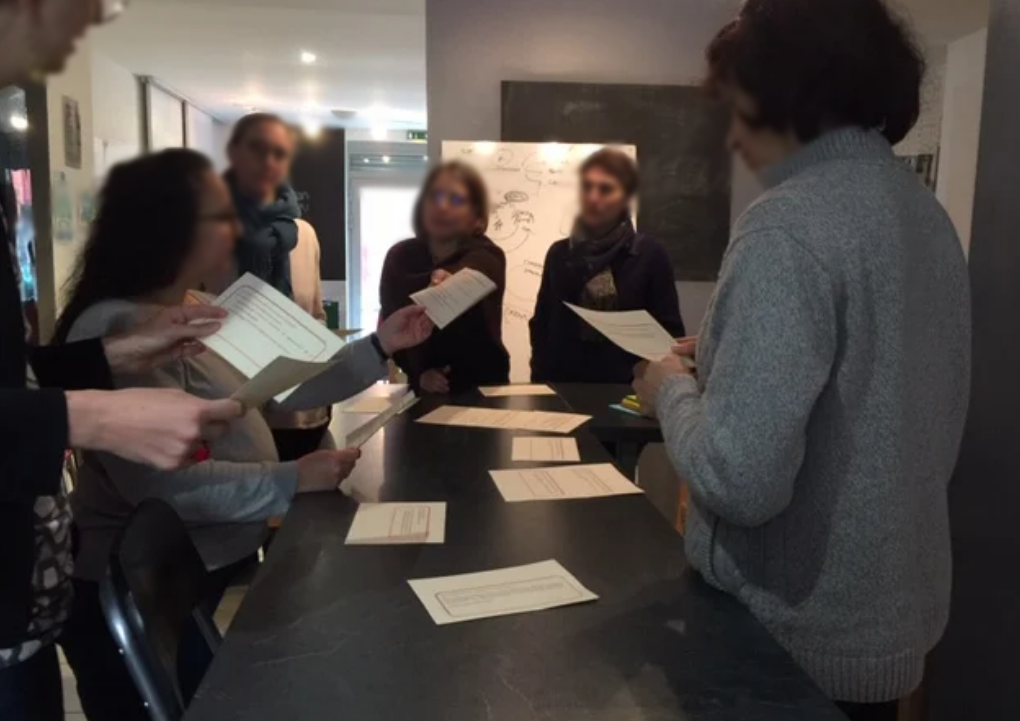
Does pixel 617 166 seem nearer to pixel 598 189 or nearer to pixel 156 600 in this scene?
pixel 598 189

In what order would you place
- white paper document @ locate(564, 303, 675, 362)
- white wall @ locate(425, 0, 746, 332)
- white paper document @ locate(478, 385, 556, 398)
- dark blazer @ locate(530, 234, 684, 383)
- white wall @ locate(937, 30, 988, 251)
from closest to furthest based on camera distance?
1. white paper document @ locate(564, 303, 675, 362)
2. dark blazer @ locate(530, 234, 684, 383)
3. white paper document @ locate(478, 385, 556, 398)
4. white wall @ locate(425, 0, 746, 332)
5. white wall @ locate(937, 30, 988, 251)

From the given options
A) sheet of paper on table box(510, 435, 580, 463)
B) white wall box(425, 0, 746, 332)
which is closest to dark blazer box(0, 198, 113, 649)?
sheet of paper on table box(510, 435, 580, 463)

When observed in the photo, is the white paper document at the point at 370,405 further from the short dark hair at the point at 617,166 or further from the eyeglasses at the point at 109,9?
the eyeglasses at the point at 109,9

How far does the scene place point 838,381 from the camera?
0.78 m

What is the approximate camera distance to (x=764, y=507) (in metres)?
0.77

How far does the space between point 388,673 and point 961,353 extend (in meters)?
0.64

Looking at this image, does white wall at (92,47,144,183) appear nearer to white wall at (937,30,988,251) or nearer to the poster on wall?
the poster on wall

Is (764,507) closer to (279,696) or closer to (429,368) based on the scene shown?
(279,696)

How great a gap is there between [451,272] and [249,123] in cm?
88

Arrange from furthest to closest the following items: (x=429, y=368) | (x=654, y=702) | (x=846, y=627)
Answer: (x=429, y=368) < (x=846, y=627) < (x=654, y=702)

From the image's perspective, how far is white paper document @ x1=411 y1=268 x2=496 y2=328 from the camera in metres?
1.39

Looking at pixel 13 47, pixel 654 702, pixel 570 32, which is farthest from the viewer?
pixel 570 32

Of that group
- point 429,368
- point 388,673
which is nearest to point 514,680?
point 388,673

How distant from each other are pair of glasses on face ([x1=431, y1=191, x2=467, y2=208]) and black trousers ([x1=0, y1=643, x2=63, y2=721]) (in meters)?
0.62
